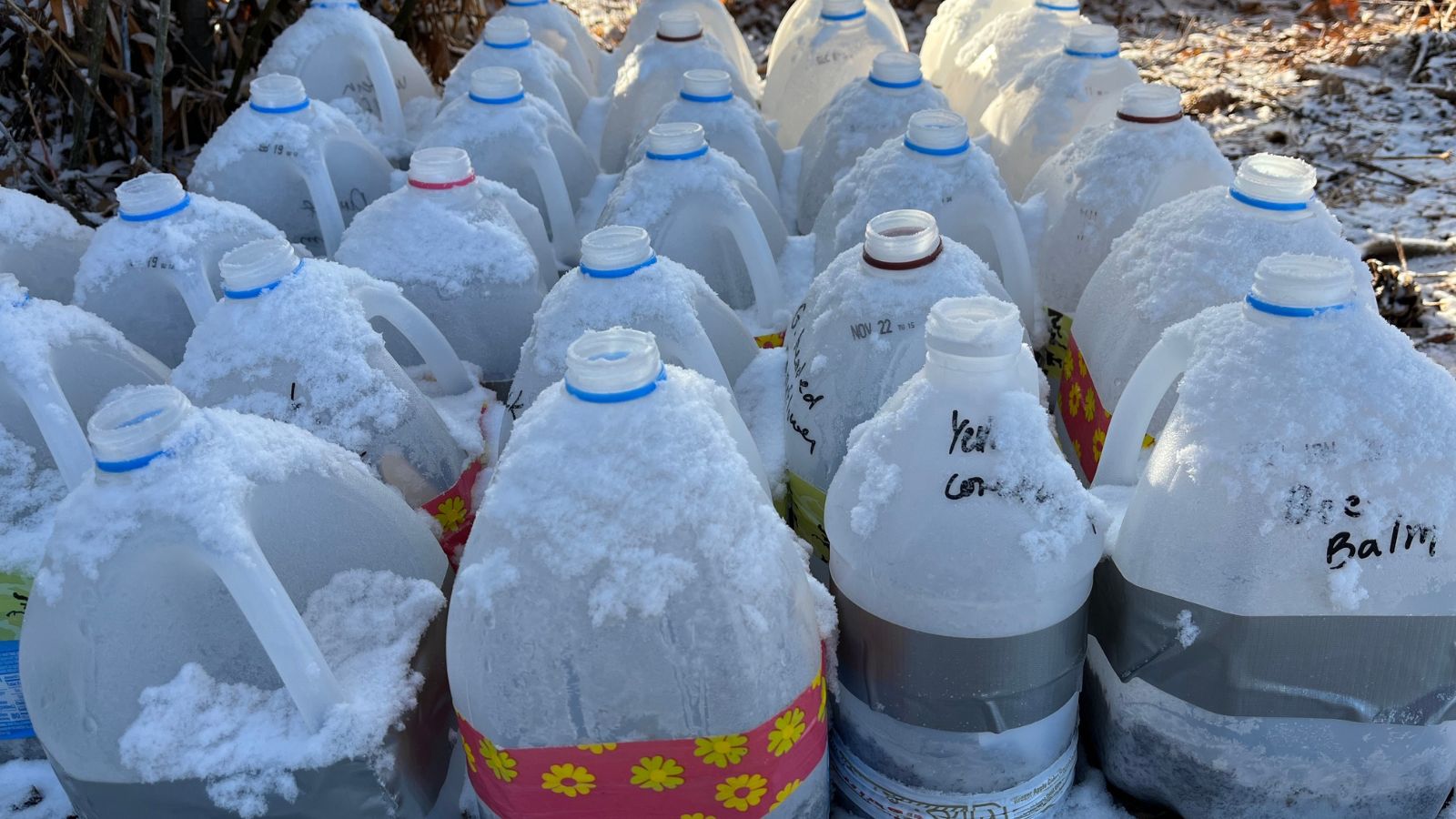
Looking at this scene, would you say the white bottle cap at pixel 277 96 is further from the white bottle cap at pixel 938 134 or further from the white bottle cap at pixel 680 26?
the white bottle cap at pixel 938 134

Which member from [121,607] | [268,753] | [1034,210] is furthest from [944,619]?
[1034,210]

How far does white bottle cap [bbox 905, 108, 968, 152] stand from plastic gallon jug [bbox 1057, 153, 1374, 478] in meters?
0.28

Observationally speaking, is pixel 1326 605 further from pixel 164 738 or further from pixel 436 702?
pixel 164 738

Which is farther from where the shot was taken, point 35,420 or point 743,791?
point 35,420

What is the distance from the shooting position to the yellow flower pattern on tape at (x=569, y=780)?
1.07 m

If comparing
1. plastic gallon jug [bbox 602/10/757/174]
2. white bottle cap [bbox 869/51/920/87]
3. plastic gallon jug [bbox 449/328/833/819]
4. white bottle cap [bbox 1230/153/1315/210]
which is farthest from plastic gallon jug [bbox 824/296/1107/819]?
plastic gallon jug [bbox 602/10/757/174]

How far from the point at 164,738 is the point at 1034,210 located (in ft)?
4.64

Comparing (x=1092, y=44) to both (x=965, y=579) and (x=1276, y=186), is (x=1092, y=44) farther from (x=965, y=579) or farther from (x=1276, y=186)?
(x=965, y=579)

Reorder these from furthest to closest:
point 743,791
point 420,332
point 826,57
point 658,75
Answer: point 826,57 < point 658,75 < point 420,332 < point 743,791

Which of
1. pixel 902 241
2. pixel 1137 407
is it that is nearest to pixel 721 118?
pixel 902 241

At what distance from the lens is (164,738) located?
107 centimetres

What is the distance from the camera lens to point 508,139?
206 cm

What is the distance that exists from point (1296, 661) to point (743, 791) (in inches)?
22.2

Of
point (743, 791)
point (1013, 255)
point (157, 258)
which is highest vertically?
point (157, 258)
